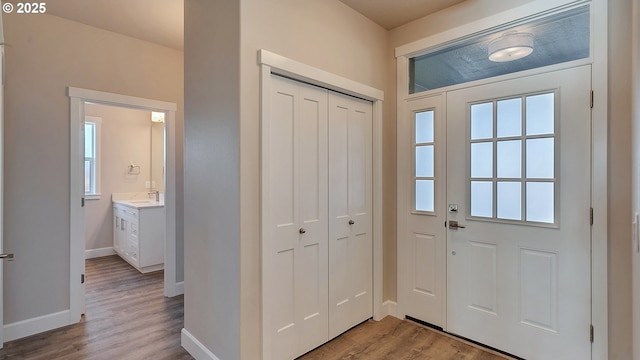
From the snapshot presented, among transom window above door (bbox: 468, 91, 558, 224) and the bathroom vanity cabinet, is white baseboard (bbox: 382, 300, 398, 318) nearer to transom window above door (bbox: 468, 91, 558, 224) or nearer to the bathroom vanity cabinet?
transom window above door (bbox: 468, 91, 558, 224)

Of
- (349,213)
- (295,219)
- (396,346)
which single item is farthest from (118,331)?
(396,346)

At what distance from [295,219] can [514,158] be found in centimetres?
167

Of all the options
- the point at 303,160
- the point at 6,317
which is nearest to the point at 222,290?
the point at 303,160

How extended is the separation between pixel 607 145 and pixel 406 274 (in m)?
1.74

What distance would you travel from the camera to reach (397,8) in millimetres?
2580

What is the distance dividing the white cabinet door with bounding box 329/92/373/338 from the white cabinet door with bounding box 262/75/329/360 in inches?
3.8

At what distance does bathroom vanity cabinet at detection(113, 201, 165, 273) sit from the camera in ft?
13.7

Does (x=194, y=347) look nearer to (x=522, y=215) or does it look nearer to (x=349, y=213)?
(x=349, y=213)

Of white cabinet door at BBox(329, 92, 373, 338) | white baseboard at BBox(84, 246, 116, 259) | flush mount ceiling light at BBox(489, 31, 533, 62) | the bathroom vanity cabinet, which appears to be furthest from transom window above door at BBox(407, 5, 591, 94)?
white baseboard at BBox(84, 246, 116, 259)

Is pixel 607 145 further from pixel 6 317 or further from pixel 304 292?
Result: pixel 6 317

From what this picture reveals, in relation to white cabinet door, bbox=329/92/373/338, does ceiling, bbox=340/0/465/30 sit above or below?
above

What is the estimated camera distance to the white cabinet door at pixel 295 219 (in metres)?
2.05

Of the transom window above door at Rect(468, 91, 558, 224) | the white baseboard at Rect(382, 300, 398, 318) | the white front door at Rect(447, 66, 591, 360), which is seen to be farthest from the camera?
the white baseboard at Rect(382, 300, 398, 318)

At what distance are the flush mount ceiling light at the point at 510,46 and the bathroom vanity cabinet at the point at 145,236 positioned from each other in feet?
14.2
